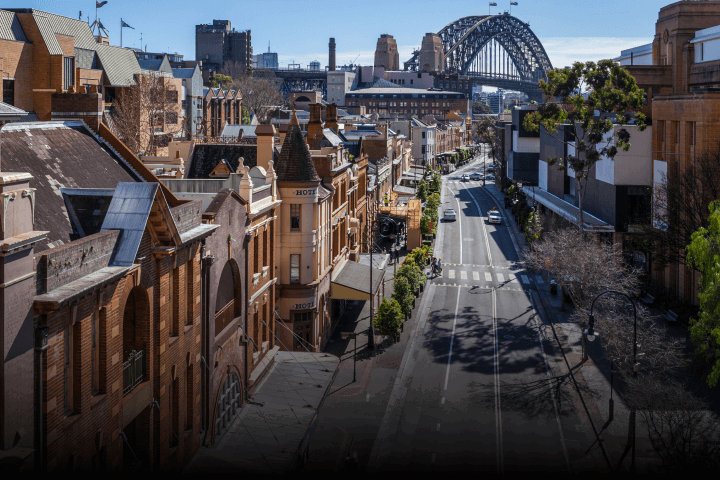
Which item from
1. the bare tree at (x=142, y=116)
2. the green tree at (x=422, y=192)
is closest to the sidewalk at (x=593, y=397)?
the bare tree at (x=142, y=116)

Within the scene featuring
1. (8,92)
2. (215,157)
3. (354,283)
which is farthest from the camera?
(354,283)

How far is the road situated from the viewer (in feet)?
103

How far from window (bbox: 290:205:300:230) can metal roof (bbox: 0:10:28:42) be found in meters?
28.0

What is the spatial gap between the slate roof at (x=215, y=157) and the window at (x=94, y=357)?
101ft

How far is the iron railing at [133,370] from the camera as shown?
63.1 feet

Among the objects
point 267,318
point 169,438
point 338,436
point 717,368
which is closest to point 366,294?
point 267,318

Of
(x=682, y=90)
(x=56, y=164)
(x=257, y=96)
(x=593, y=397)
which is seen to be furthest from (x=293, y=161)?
(x=257, y=96)

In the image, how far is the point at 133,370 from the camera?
772 inches

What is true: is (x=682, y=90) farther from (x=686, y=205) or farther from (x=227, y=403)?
(x=227, y=403)

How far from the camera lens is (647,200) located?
6662cm

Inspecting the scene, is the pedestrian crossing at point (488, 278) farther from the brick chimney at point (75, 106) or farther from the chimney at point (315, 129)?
the brick chimney at point (75, 106)

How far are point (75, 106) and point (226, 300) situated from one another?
9463mm

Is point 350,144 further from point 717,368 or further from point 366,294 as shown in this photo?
point 717,368

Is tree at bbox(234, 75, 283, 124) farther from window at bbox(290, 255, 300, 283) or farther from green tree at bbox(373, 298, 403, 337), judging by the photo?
window at bbox(290, 255, 300, 283)
